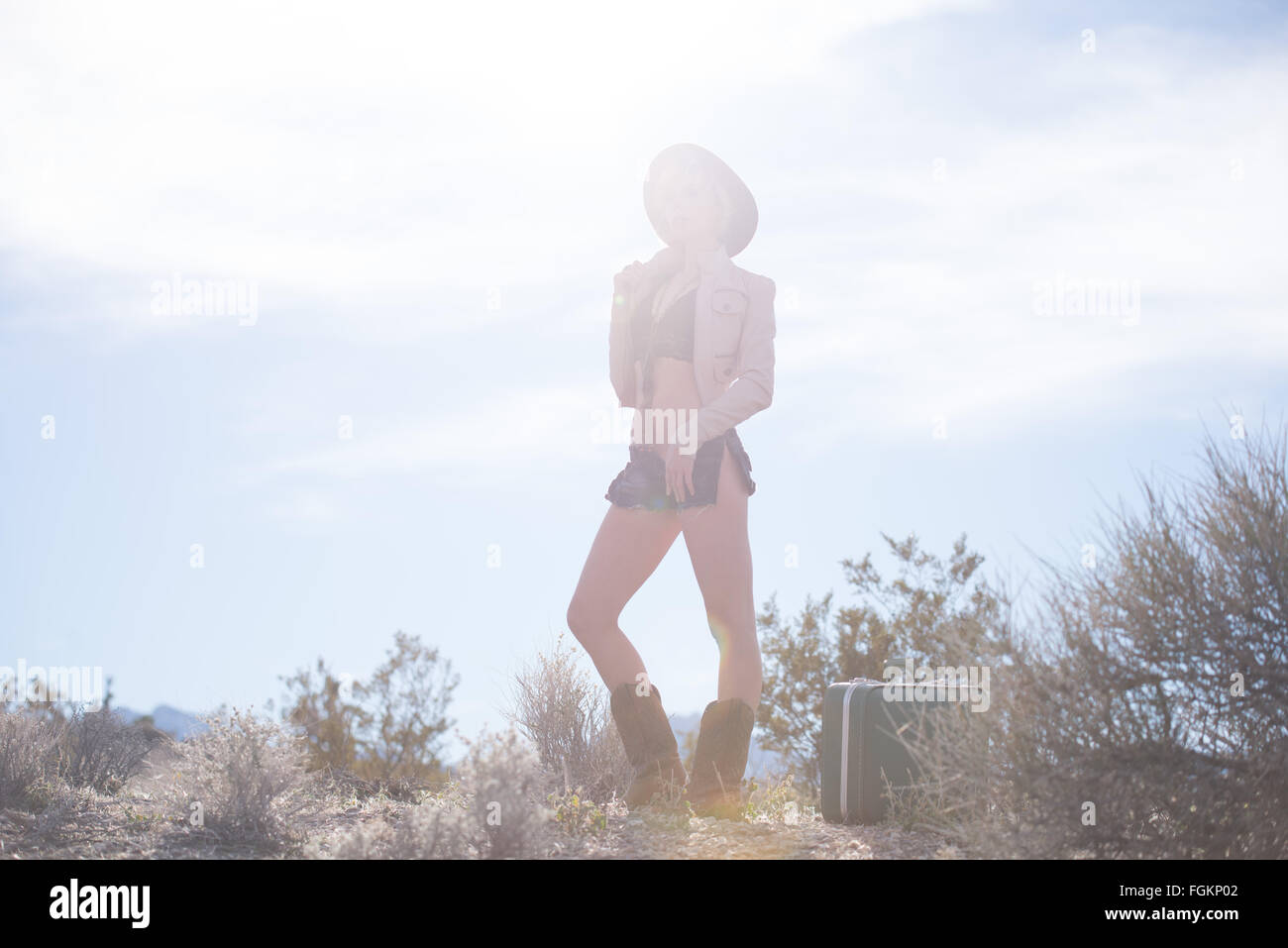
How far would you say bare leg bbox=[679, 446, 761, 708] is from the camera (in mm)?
4762

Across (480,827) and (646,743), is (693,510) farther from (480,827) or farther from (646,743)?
(480,827)

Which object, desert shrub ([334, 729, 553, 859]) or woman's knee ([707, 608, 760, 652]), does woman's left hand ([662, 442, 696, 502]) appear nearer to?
woman's knee ([707, 608, 760, 652])

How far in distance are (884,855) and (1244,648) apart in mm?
1374

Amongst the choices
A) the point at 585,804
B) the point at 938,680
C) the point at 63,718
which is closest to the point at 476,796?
the point at 585,804

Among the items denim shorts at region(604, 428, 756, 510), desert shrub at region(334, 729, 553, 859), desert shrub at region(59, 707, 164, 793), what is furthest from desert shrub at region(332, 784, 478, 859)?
desert shrub at region(59, 707, 164, 793)

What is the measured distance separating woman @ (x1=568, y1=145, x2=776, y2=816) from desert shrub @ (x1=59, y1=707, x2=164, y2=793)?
11.9 ft

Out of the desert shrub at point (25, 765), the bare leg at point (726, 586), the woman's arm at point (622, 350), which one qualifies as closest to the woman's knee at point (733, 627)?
the bare leg at point (726, 586)

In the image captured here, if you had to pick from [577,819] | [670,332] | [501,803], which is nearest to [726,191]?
[670,332]

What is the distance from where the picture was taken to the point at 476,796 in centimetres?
359

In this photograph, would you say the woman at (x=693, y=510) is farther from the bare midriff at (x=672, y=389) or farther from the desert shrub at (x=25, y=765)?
the desert shrub at (x=25, y=765)

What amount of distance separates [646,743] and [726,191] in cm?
260

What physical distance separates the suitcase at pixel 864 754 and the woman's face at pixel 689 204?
7.25 feet

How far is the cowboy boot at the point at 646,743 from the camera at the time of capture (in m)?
4.75

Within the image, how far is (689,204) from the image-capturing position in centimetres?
526
